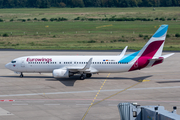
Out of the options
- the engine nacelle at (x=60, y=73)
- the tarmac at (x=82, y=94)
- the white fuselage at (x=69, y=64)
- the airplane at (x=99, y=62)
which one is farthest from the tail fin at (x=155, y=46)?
the engine nacelle at (x=60, y=73)

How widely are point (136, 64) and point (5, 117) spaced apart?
2379 centimetres

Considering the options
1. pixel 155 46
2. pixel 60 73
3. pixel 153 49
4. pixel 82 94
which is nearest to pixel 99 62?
pixel 60 73

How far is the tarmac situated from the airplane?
5.56 feet

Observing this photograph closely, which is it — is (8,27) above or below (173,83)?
above

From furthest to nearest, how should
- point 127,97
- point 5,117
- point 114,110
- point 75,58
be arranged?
point 75,58
point 127,97
point 114,110
point 5,117

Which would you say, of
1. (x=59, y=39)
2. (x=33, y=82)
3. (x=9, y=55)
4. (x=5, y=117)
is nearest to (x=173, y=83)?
(x=33, y=82)

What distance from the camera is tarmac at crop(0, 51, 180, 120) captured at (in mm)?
29547

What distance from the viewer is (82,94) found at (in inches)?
1463

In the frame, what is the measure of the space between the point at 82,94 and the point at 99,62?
1007 cm

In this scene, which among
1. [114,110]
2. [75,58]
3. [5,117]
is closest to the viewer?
[5,117]

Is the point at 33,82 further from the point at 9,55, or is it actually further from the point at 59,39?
the point at 59,39

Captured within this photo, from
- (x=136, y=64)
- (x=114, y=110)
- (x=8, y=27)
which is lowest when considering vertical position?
(x=114, y=110)

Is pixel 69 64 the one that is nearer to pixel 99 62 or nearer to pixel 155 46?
pixel 99 62

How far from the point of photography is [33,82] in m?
44.7
